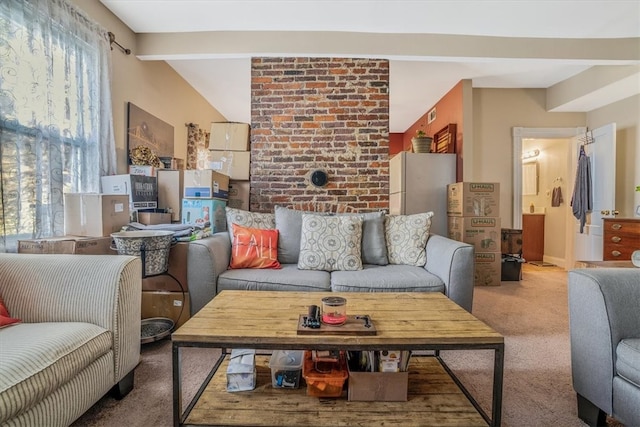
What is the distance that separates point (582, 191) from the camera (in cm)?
430

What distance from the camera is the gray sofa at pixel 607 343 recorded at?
3.94 ft

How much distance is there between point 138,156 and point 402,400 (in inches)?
116

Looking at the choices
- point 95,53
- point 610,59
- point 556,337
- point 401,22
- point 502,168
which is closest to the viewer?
point 556,337

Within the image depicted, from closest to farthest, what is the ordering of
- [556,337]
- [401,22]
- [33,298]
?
[33,298] → [556,337] → [401,22]

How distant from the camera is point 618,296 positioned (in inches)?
50.7

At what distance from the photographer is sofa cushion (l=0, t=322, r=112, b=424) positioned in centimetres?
99

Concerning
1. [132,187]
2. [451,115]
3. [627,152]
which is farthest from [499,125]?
[132,187]

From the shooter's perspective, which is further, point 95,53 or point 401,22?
point 401,22

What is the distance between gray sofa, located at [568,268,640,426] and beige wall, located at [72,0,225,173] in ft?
11.3

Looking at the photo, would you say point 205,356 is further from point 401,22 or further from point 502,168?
point 502,168

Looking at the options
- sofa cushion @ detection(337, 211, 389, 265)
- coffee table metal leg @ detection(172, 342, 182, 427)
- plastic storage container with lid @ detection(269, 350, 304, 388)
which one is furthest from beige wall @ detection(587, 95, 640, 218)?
coffee table metal leg @ detection(172, 342, 182, 427)

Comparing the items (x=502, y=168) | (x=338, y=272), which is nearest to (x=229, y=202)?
(x=338, y=272)

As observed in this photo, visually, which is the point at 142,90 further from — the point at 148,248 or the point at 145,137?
the point at 148,248

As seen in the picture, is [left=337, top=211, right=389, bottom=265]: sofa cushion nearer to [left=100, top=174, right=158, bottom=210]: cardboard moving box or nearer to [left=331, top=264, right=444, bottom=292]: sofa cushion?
[left=331, top=264, right=444, bottom=292]: sofa cushion
